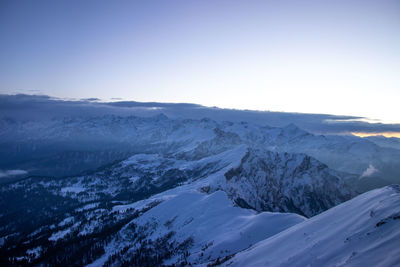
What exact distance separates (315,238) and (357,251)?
1379cm

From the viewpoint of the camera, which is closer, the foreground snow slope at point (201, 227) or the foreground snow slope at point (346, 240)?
the foreground snow slope at point (346, 240)

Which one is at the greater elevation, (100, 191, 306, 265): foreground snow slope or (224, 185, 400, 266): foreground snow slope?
(224, 185, 400, 266): foreground snow slope

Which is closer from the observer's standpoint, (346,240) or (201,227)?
(346,240)

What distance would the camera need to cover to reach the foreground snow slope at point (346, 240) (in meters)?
34.9

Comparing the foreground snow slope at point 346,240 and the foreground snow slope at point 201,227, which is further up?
the foreground snow slope at point 346,240

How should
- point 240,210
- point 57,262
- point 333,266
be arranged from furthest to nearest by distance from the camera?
point 57,262 < point 240,210 < point 333,266

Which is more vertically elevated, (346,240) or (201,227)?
(346,240)

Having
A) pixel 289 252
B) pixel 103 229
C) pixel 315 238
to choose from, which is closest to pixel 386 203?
pixel 315 238

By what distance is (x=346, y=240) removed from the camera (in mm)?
42531

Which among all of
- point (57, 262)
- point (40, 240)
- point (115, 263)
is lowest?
point (40, 240)

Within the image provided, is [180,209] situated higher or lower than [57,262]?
higher

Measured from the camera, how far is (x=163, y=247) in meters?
120

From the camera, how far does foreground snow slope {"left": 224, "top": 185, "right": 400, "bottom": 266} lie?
34906 mm

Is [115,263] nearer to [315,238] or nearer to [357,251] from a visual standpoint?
[315,238]
